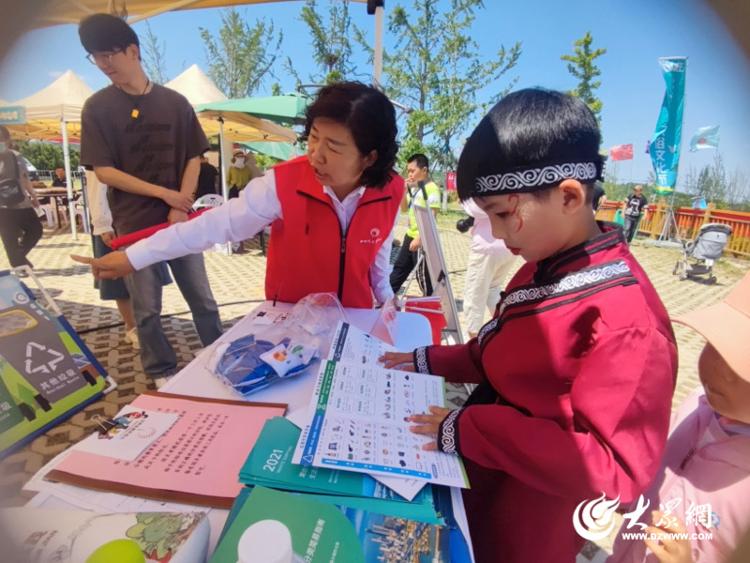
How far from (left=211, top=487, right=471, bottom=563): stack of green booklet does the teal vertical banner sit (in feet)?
2.65

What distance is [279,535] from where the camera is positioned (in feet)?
1.32

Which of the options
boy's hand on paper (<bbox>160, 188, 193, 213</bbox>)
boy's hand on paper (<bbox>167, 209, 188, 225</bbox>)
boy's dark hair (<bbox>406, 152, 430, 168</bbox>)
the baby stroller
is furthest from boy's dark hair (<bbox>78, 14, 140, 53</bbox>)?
boy's dark hair (<bbox>406, 152, 430, 168</bbox>)

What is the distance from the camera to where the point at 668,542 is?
0.69 metres

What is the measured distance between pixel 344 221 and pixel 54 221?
876cm

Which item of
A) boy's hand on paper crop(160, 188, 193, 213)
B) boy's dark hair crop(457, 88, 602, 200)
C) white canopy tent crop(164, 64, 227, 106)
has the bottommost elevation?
boy's hand on paper crop(160, 188, 193, 213)

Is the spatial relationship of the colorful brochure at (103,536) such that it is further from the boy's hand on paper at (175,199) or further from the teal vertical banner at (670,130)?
the boy's hand on paper at (175,199)

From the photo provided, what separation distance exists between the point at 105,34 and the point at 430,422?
1346 mm

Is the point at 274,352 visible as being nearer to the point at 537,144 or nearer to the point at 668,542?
the point at 537,144

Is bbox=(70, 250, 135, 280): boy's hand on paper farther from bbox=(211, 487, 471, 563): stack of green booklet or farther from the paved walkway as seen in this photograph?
bbox=(211, 487, 471, 563): stack of green booklet

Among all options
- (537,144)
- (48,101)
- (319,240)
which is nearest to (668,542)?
(537,144)

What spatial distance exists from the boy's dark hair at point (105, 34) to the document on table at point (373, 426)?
0.84 metres

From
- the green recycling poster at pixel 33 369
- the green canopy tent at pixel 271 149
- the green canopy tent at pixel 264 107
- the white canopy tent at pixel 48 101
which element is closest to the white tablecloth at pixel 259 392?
the white canopy tent at pixel 48 101

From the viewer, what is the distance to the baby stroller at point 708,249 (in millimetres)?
1424

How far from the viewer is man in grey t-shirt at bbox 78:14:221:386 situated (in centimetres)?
183
